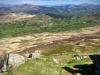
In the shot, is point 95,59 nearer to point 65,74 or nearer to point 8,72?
point 65,74

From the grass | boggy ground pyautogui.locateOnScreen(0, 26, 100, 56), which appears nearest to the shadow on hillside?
the grass

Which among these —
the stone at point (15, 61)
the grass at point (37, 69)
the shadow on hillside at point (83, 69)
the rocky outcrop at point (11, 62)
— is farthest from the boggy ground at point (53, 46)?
the rocky outcrop at point (11, 62)

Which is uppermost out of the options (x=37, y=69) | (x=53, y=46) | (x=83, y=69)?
(x=37, y=69)

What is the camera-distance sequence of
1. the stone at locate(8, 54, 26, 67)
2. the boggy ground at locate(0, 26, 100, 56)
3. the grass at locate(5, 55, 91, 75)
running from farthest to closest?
the boggy ground at locate(0, 26, 100, 56) → the stone at locate(8, 54, 26, 67) → the grass at locate(5, 55, 91, 75)

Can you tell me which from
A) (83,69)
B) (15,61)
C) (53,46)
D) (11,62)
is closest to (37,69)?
(15,61)

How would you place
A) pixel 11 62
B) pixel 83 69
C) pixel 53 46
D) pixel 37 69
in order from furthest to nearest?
pixel 53 46, pixel 83 69, pixel 11 62, pixel 37 69

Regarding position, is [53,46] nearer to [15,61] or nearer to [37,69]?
[15,61]

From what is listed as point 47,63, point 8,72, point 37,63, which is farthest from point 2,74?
point 47,63

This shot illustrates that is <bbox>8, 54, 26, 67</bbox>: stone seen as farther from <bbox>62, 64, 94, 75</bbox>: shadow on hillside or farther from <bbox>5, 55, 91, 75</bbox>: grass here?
<bbox>62, 64, 94, 75</bbox>: shadow on hillside

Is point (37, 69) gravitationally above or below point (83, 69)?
above

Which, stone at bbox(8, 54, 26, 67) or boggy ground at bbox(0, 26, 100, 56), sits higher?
stone at bbox(8, 54, 26, 67)

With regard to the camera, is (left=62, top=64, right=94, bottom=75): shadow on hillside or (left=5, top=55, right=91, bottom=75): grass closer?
(left=5, top=55, right=91, bottom=75): grass

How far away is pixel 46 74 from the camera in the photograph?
136 ft

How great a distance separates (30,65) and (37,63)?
6.53 feet
